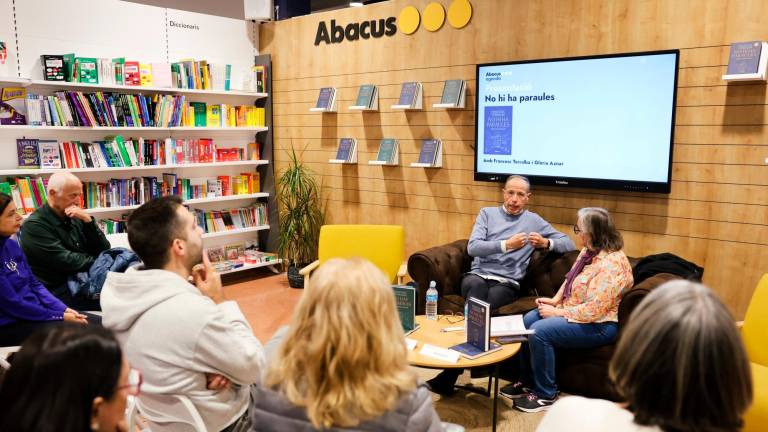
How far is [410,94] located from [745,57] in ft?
8.48

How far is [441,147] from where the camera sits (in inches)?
207

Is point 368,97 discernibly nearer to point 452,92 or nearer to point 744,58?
point 452,92

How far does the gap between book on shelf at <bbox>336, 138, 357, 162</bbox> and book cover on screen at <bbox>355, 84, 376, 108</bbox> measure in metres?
0.40

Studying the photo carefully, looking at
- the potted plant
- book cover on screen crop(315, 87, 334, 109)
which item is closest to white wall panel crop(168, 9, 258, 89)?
book cover on screen crop(315, 87, 334, 109)

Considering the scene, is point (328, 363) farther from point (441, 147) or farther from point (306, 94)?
point (306, 94)

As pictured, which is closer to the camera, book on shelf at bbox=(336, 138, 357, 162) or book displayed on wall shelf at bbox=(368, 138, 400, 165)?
book displayed on wall shelf at bbox=(368, 138, 400, 165)

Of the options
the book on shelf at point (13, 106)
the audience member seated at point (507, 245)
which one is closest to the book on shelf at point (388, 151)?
the audience member seated at point (507, 245)

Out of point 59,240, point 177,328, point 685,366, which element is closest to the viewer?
point 685,366

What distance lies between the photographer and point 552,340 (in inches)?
139

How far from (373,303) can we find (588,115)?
3.37 metres

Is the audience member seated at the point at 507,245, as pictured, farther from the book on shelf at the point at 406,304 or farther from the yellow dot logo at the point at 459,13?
the yellow dot logo at the point at 459,13

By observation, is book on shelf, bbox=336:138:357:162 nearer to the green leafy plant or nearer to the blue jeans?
the green leafy plant

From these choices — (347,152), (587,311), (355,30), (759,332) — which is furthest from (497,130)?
(759,332)

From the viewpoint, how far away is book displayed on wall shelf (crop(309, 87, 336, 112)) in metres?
6.00
